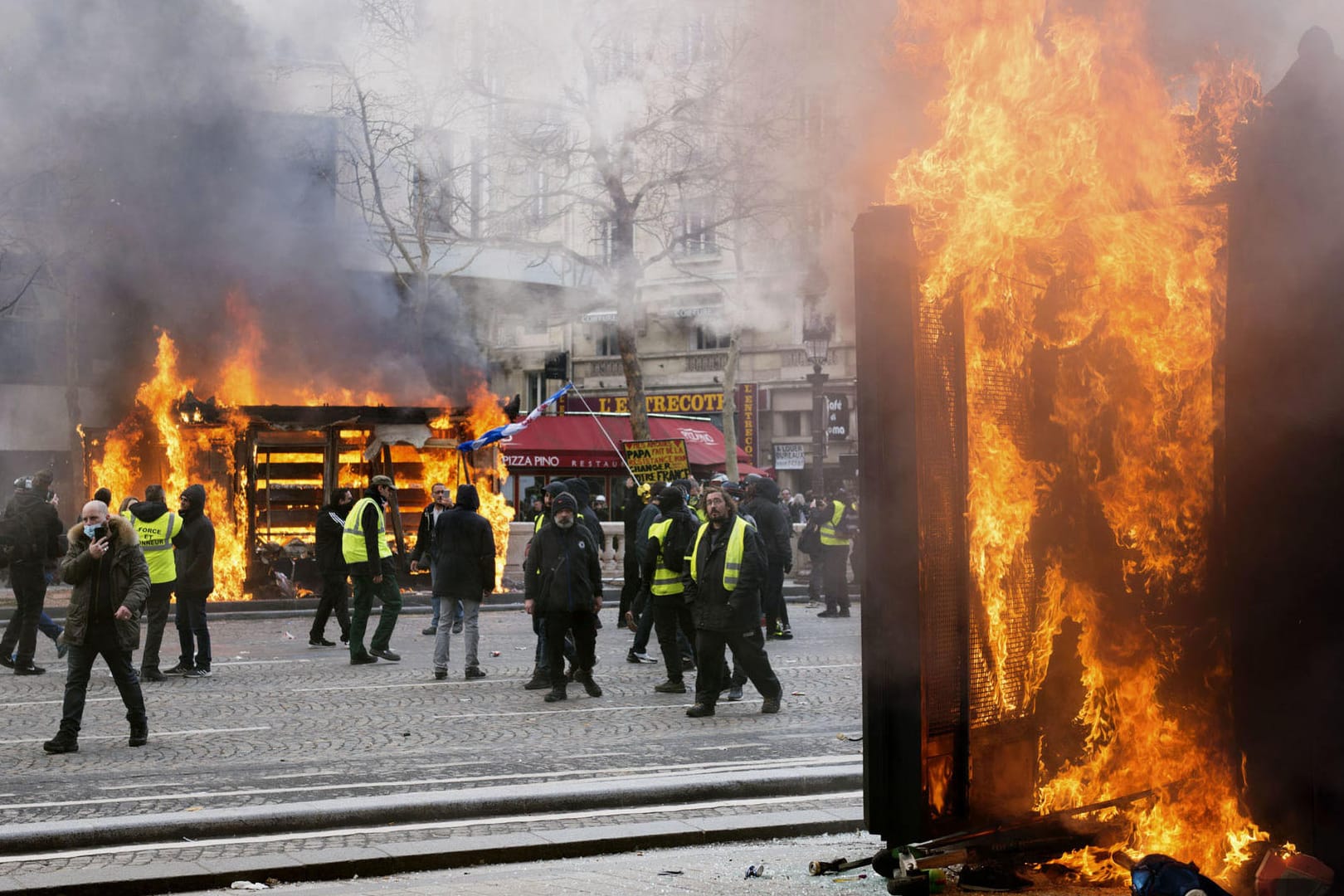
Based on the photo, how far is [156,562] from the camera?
490 inches

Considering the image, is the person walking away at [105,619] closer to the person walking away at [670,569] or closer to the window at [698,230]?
the person walking away at [670,569]

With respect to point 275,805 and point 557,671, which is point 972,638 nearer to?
point 275,805

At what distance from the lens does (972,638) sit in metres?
5.23

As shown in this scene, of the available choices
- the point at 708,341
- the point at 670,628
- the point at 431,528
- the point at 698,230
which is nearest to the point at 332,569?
the point at 431,528

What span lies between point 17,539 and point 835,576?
9932 millimetres

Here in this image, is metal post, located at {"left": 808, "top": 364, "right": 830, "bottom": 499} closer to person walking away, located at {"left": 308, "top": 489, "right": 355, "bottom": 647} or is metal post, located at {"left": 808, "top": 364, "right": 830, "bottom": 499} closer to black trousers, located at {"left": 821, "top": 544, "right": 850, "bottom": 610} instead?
black trousers, located at {"left": 821, "top": 544, "right": 850, "bottom": 610}

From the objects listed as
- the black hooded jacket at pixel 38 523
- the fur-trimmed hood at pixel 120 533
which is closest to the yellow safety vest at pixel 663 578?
the fur-trimmed hood at pixel 120 533

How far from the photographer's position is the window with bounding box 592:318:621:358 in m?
45.0

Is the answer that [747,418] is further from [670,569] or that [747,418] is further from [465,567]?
[670,569]

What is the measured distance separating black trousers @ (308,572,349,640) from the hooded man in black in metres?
1.58

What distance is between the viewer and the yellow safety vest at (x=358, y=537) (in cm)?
1332

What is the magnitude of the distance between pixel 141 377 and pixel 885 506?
23.3 metres

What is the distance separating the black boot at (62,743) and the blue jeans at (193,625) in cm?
367

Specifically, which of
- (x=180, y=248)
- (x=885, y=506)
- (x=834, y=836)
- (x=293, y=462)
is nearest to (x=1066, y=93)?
(x=885, y=506)
